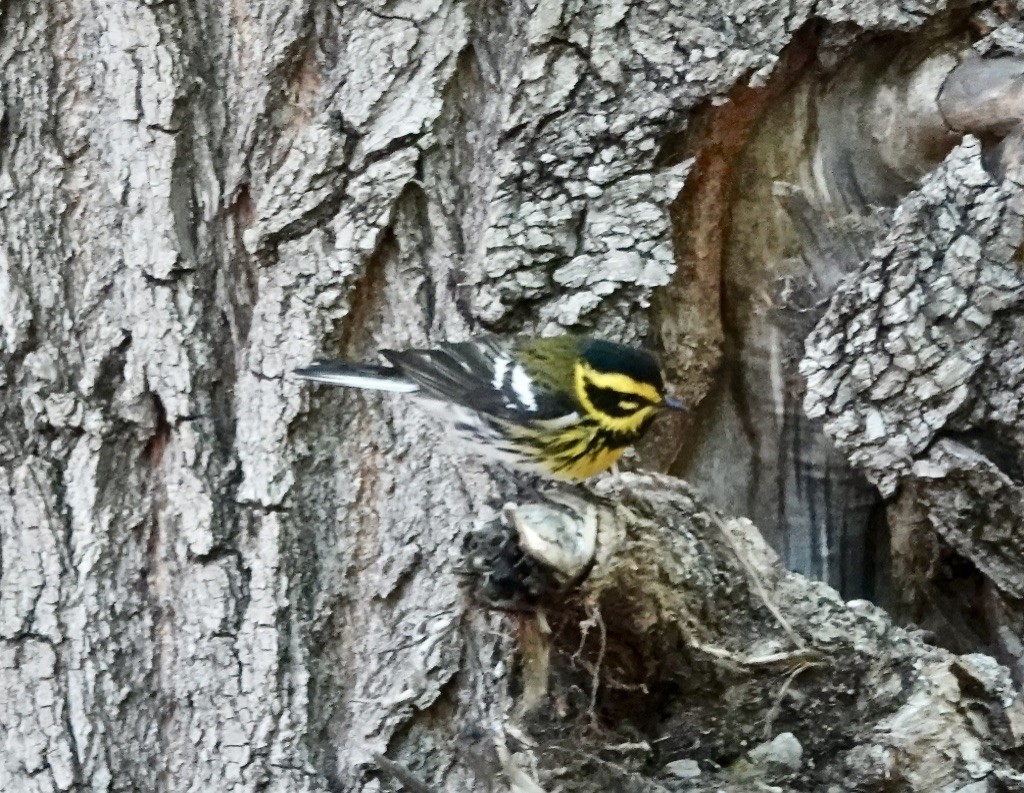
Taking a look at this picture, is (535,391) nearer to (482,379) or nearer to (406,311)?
(482,379)

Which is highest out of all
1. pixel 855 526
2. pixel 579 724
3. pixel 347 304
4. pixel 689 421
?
pixel 347 304

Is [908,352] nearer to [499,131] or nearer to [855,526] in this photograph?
[855,526]

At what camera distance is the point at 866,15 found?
6.63 feet

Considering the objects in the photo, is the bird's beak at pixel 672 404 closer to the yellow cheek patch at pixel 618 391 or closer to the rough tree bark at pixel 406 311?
the yellow cheek patch at pixel 618 391

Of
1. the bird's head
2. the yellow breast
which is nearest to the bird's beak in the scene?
the bird's head

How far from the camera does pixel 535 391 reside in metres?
2.12

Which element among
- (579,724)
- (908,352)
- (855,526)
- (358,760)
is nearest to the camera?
(579,724)

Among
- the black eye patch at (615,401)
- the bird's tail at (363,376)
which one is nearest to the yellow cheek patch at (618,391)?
the black eye patch at (615,401)

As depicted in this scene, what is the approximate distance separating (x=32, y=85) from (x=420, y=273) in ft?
2.63

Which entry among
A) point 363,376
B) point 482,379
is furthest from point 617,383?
point 363,376

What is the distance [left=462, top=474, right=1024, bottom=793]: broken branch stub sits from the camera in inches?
68.8

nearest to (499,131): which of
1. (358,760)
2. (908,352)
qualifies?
(908,352)

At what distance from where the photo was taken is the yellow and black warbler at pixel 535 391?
6.64ft

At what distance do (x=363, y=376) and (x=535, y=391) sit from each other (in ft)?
1.02
